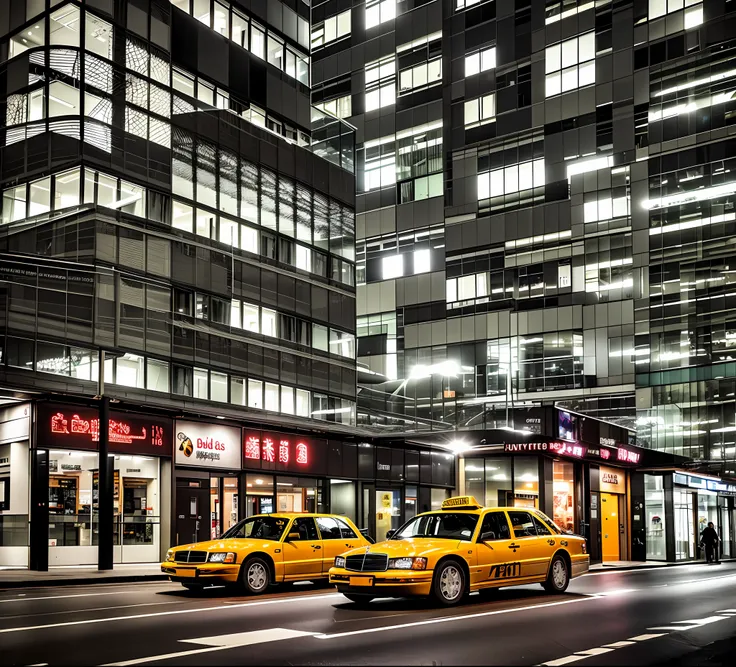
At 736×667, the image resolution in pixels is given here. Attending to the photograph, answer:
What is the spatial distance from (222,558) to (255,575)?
0.84 metres

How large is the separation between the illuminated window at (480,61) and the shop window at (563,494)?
3562cm

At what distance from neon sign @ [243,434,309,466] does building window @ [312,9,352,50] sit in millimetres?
48512

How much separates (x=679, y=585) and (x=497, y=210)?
47.6 m

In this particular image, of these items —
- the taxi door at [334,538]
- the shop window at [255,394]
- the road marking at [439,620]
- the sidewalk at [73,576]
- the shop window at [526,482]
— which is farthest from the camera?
the shop window at [526,482]

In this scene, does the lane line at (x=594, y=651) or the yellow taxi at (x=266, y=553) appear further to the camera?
the yellow taxi at (x=266, y=553)

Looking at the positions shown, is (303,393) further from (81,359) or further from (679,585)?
(679,585)

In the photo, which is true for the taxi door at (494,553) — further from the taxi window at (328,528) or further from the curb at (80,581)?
the curb at (80,581)

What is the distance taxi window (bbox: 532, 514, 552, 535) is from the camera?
19.2 meters

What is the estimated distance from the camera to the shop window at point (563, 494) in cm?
4422

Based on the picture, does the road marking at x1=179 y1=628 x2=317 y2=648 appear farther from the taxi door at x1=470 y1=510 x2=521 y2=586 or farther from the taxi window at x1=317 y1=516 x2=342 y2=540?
the taxi window at x1=317 y1=516 x2=342 y2=540

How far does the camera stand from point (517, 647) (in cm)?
1131

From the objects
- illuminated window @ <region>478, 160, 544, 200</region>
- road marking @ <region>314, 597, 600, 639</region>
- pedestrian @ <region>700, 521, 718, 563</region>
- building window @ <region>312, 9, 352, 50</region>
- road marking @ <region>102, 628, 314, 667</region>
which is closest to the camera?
road marking @ <region>102, 628, 314, 667</region>

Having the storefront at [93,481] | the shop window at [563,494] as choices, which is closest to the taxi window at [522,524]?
the storefront at [93,481]

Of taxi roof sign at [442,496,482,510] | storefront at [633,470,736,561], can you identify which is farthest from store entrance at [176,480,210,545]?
storefront at [633,470,736,561]
